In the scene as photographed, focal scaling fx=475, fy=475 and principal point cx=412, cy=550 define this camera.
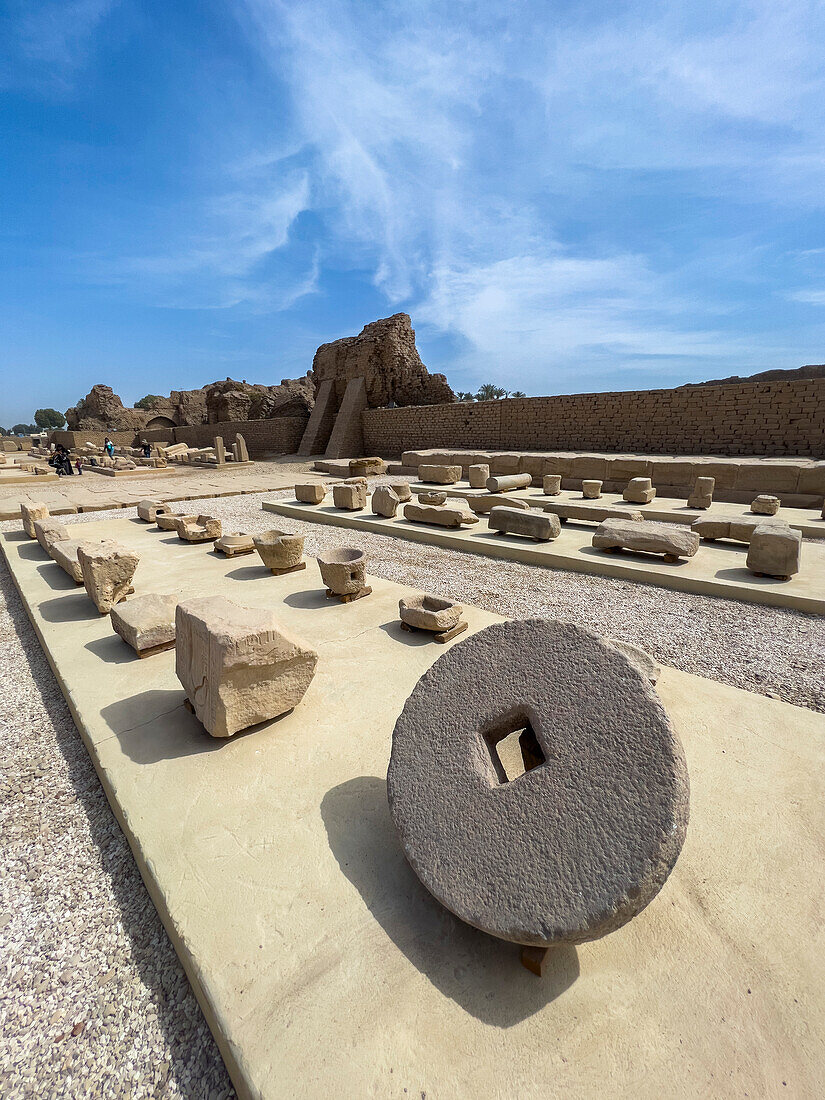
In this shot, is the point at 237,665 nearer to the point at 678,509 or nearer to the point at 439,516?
the point at 439,516

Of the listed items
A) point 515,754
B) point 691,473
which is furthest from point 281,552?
point 691,473

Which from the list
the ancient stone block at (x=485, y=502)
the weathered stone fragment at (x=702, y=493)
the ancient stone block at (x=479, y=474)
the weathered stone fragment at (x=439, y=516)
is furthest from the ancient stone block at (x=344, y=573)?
the ancient stone block at (x=479, y=474)

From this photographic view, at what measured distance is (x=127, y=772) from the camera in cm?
236

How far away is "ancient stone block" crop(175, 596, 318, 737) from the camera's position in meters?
2.37

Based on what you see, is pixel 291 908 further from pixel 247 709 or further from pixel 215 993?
pixel 247 709

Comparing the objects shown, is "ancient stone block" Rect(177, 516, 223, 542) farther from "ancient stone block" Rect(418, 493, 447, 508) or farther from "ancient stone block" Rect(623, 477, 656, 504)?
"ancient stone block" Rect(623, 477, 656, 504)

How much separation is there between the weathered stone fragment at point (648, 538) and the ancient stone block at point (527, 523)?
68 cm

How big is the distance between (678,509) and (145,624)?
748 cm

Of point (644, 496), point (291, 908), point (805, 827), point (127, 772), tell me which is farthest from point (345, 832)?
point (644, 496)

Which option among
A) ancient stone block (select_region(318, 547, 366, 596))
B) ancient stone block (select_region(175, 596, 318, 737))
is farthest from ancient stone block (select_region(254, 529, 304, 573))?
ancient stone block (select_region(175, 596, 318, 737))

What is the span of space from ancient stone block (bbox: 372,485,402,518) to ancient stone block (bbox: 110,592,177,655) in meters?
4.87

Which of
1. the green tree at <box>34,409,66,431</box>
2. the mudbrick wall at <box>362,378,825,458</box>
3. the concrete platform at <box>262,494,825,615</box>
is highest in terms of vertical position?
the green tree at <box>34,409,66,431</box>

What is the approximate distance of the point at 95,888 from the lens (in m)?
1.95

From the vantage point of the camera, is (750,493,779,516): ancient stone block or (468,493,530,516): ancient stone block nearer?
(750,493,779,516): ancient stone block
